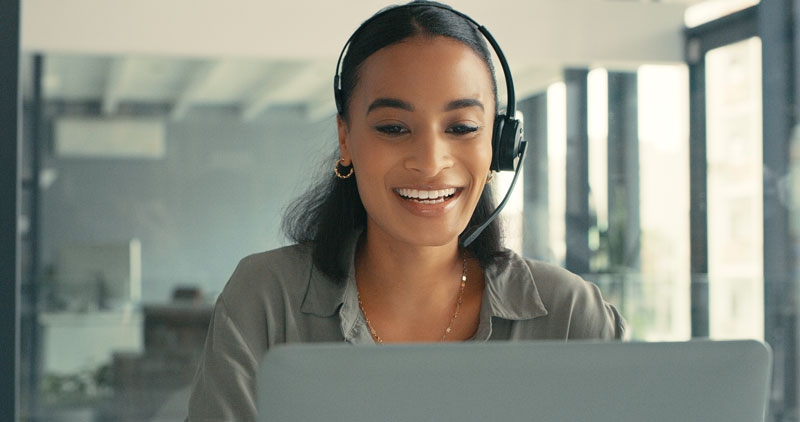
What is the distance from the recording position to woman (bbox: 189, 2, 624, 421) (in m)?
1.18

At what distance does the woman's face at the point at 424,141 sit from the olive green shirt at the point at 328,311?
12 cm

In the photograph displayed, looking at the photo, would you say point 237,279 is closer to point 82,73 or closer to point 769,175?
point 82,73

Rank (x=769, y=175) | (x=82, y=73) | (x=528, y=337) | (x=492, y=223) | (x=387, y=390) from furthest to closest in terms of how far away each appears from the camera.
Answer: (x=769, y=175) → (x=82, y=73) → (x=492, y=223) → (x=528, y=337) → (x=387, y=390)

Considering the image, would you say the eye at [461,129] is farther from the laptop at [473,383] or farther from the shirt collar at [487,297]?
the laptop at [473,383]

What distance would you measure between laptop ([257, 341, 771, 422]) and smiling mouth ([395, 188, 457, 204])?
592 millimetres

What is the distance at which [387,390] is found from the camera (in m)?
0.58

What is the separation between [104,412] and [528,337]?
2663 mm

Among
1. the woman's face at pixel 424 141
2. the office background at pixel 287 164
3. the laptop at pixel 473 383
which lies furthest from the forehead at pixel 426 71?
the office background at pixel 287 164

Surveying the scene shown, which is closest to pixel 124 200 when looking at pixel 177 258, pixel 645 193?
pixel 177 258

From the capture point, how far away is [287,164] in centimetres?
351

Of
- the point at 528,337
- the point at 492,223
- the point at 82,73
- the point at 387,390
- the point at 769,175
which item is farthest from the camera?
the point at 769,175

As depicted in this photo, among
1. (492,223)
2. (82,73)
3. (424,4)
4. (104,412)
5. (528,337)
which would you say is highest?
(82,73)

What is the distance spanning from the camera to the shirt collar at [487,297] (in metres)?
1.24

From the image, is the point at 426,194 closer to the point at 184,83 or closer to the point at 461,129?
the point at 461,129
